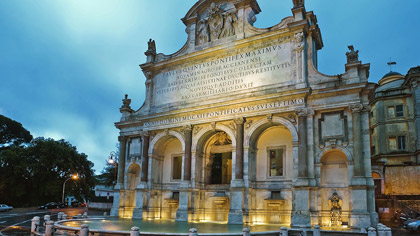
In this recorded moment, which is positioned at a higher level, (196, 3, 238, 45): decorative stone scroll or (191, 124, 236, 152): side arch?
(196, 3, 238, 45): decorative stone scroll

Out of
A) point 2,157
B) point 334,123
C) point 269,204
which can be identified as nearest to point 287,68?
point 334,123

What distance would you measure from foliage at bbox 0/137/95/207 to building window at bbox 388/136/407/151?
1597 inches

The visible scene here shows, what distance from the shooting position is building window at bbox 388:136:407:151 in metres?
39.2

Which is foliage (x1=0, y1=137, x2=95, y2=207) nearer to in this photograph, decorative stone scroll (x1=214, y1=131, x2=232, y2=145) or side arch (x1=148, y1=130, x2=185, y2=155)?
side arch (x1=148, y1=130, x2=185, y2=155)

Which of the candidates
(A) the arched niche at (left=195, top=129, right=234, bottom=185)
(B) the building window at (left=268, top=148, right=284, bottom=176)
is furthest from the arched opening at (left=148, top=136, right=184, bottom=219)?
(B) the building window at (left=268, top=148, right=284, bottom=176)

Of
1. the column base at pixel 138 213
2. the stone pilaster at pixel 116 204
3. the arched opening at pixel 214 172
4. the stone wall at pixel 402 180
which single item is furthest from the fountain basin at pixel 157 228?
the stone wall at pixel 402 180

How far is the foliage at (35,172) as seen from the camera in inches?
1731

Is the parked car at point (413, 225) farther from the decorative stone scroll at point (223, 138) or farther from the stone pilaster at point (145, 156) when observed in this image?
the stone pilaster at point (145, 156)

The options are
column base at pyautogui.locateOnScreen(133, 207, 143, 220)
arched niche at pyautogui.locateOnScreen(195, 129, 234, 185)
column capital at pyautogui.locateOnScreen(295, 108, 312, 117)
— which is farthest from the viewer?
column base at pyautogui.locateOnScreen(133, 207, 143, 220)

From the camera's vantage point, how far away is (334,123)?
72.2 feet

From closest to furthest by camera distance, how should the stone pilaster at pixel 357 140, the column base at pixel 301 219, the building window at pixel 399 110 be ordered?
the stone pilaster at pixel 357 140, the column base at pixel 301 219, the building window at pixel 399 110

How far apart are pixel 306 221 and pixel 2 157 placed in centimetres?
3962

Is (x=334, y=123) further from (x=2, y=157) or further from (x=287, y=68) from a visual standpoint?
(x=2, y=157)

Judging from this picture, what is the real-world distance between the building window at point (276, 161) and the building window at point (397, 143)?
21.8 meters
